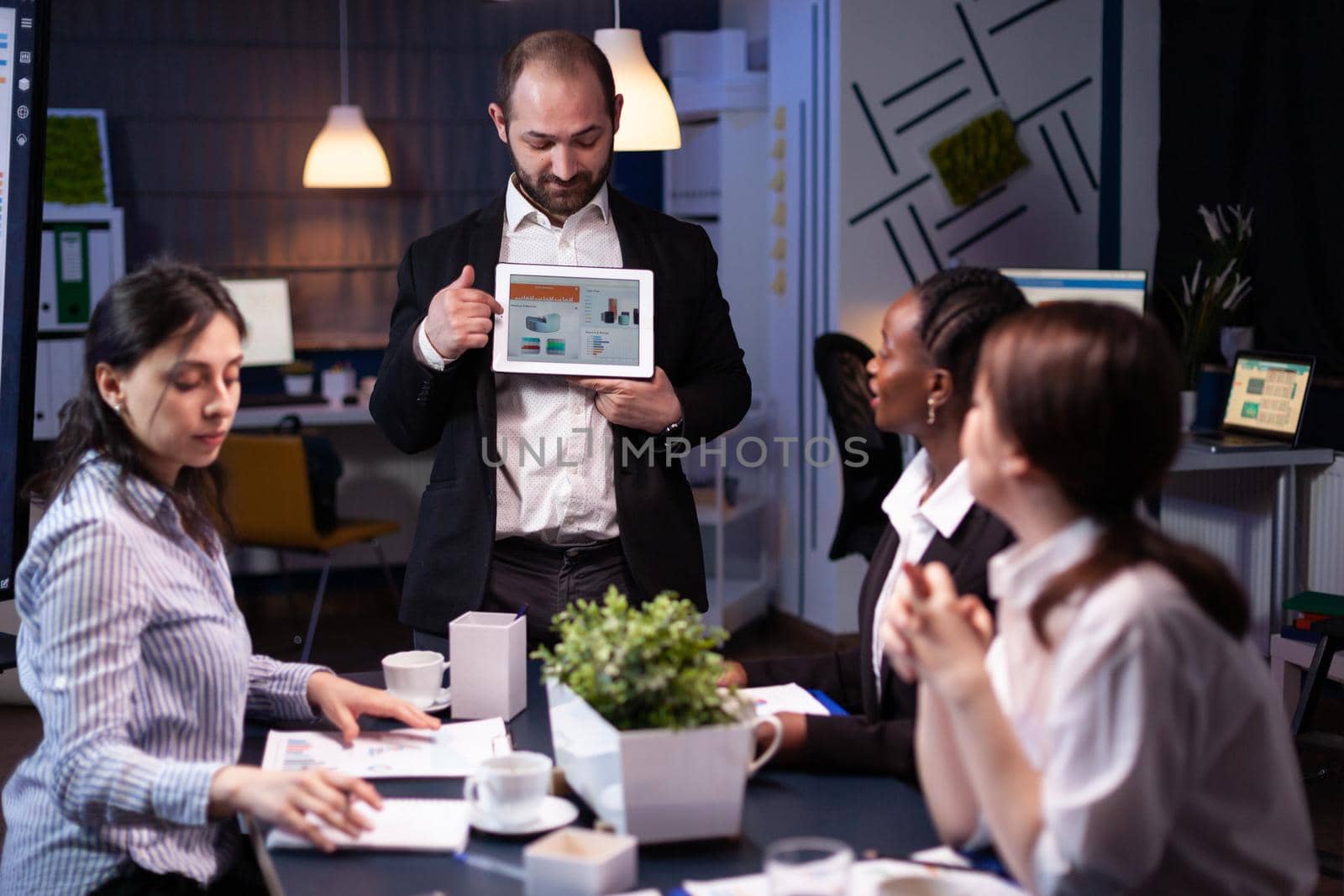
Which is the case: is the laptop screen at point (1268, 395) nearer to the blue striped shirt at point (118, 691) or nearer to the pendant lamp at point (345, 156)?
the pendant lamp at point (345, 156)

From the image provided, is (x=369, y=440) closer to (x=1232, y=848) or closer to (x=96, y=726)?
(x=96, y=726)

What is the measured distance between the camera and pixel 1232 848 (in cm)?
113

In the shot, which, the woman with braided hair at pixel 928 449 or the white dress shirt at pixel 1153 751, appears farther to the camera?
the woman with braided hair at pixel 928 449

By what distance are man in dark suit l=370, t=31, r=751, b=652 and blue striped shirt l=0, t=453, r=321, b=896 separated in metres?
0.62

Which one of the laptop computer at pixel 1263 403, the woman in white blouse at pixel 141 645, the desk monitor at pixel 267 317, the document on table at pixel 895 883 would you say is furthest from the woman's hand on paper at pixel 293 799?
the desk monitor at pixel 267 317

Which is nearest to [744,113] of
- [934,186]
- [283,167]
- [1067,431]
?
[934,186]

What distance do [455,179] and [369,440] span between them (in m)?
1.20

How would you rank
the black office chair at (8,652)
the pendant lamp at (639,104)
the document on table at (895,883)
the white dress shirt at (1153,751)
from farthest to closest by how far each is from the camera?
the pendant lamp at (639,104)
the black office chair at (8,652)
the document on table at (895,883)
the white dress shirt at (1153,751)

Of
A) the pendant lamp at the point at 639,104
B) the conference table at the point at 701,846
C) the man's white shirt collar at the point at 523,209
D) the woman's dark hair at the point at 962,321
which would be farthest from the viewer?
the pendant lamp at the point at 639,104

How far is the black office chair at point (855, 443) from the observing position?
4.27 metres

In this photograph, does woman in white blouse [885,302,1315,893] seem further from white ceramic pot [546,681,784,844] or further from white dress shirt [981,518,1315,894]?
white ceramic pot [546,681,784,844]

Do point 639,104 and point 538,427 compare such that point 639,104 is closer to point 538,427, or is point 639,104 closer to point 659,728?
point 538,427

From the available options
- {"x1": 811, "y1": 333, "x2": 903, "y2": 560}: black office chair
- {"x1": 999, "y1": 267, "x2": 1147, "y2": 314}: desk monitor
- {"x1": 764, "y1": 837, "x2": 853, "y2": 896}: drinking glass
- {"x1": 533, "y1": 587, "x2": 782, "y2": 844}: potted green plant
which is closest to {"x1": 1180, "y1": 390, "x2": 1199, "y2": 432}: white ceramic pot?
{"x1": 999, "y1": 267, "x2": 1147, "y2": 314}: desk monitor

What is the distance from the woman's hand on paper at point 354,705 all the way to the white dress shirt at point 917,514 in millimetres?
587
